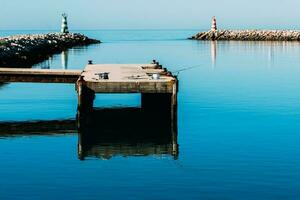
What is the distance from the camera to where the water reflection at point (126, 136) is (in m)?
20.0

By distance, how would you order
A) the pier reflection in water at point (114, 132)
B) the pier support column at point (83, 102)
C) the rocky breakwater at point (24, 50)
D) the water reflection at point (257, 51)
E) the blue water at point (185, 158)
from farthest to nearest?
the water reflection at point (257, 51)
the rocky breakwater at point (24, 50)
the pier support column at point (83, 102)
the pier reflection in water at point (114, 132)
the blue water at point (185, 158)

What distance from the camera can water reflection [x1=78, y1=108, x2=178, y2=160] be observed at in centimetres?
2005

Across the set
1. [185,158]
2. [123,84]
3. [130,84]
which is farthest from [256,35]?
[185,158]

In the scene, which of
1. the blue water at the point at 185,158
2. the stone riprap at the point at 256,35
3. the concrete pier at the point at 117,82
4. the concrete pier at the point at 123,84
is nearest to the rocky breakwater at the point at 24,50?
the blue water at the point at 185,158

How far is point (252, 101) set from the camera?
3262cm

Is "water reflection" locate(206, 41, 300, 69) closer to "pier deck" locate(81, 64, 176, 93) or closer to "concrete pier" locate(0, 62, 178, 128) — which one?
"concrete pier" locate(0, 62, 178, 128)

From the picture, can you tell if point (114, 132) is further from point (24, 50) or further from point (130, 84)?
point (24, 50)

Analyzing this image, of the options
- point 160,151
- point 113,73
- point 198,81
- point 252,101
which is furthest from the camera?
point 198,81

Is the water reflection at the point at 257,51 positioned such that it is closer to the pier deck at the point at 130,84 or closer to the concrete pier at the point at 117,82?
the concrete pier at the point at 117,82

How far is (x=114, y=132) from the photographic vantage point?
2362 centimetres

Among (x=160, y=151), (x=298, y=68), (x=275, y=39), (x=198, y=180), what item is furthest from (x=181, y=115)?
(x=275, y=39)

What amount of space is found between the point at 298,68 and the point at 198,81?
48.7 ft

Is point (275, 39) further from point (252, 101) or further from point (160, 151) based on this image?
point (160, 151)

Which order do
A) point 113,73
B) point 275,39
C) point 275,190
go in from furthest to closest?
point 275,39, point 113,73, point 275,190
